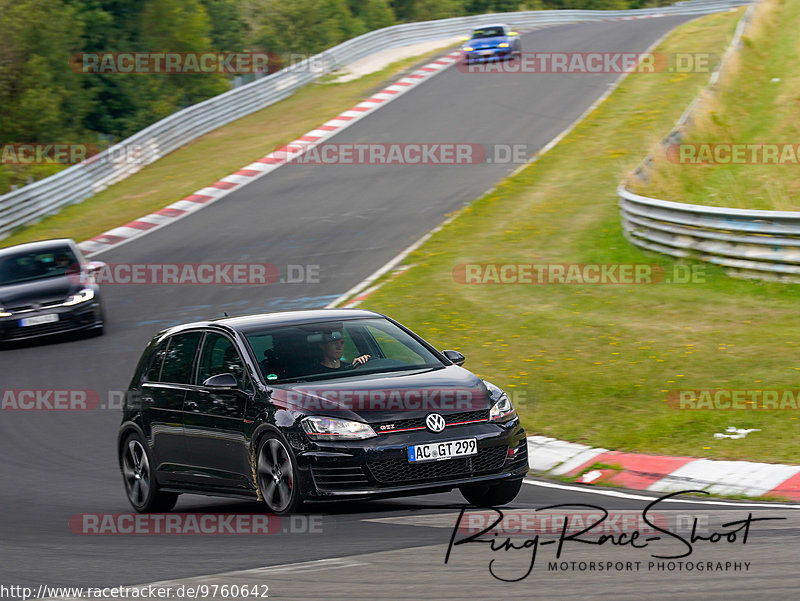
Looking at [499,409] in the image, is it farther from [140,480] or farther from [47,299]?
[47,299]

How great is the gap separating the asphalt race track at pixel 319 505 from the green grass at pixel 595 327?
5.40 ft

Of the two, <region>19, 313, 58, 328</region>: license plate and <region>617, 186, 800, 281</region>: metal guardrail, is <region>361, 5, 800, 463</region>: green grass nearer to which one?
<region>617, 186, 800, 281</region>: metal guardrail

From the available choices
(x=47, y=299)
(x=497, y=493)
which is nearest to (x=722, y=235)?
(x=497, y=493)

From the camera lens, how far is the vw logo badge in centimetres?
816

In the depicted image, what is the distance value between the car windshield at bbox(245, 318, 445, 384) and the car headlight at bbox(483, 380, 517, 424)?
0.60m

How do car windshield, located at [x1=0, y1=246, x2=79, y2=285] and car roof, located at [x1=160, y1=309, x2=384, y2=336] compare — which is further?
car windshield, located at [x1=0, y1=246, x2=79, y2=285]

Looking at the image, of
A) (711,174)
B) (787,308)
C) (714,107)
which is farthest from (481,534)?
(714,107)

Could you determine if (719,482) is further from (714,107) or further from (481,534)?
(714,107)

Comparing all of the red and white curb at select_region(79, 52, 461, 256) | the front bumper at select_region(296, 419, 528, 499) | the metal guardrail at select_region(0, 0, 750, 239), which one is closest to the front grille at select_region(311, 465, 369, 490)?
the front bumper at select_region(296, 419, 528, 499)

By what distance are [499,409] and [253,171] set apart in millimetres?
23776

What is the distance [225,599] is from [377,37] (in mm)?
40048

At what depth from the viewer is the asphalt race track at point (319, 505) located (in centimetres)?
644

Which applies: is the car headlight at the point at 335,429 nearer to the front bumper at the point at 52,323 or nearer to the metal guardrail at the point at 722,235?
the metal guardrail at the point at 722,235

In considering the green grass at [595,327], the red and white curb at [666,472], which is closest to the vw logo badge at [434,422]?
the red and white curb at [666,472]
